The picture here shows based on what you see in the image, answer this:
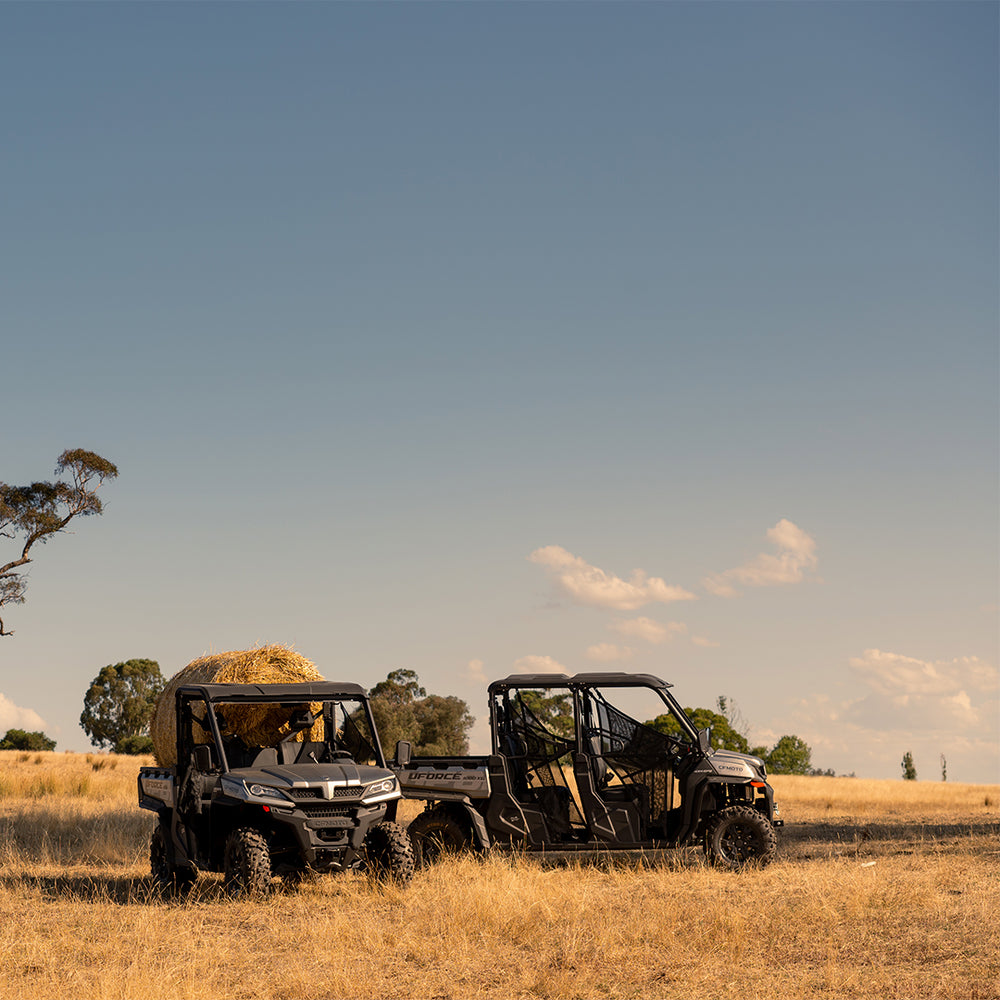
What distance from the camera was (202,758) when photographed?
12.2 m

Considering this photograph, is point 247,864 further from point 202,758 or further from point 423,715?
point 423,715

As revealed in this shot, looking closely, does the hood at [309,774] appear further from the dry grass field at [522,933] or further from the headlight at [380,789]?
the dry grass field at [522,933]

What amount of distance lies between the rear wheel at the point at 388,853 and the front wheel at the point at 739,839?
12.1 ft

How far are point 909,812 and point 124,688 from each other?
57.0 metres

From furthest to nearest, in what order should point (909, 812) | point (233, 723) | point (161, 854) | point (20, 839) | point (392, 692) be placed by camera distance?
point (392, 692)
point (909, 812)
point (20, 839)
point (233, 723)
point (161, 854)

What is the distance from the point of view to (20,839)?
1678 centimetres

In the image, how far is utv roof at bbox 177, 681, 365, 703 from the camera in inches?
490

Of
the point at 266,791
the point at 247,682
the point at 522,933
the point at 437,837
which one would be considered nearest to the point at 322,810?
the point at 266,791

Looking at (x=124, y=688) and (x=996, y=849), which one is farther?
(x=124, y=688)

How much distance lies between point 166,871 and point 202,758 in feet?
4.92

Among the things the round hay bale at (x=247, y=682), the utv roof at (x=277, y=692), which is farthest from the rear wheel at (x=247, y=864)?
the round hay bale at (x=247, y=682)

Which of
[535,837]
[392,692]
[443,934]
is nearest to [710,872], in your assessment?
[535,837]

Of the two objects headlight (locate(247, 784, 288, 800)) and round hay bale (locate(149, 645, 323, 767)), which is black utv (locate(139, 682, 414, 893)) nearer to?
headlight (locate(247, 784, 288, 800))

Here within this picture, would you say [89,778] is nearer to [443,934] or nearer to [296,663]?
[296,663]
